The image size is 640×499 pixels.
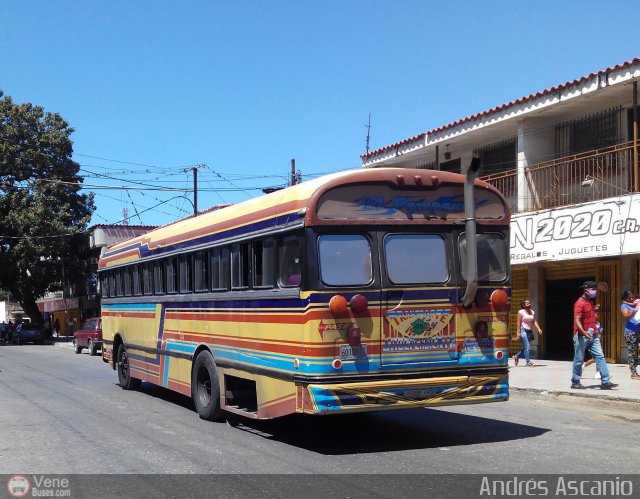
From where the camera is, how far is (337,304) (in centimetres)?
719

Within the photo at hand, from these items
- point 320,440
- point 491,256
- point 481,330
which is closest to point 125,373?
point 320,440

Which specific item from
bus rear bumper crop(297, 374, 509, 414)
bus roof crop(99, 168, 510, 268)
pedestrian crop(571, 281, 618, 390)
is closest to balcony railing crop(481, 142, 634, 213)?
pedestrian crop(571, 281, 618, 390)

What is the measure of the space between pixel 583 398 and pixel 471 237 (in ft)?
17.2

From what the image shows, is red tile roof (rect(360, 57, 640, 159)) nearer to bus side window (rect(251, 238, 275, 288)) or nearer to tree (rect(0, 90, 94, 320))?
bus side window (rect(251, 238, 275, 288))

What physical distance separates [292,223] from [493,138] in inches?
578

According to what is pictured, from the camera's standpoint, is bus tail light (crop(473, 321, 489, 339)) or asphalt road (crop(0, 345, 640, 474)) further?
bus tail light (crop(473, 321, 489, 339))

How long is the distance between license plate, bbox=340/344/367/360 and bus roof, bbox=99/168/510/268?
1292mm

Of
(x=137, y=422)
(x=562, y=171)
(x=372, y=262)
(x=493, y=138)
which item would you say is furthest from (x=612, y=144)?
(x=137, y=422)

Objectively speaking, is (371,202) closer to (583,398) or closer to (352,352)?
(352,352)

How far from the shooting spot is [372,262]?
7527mm

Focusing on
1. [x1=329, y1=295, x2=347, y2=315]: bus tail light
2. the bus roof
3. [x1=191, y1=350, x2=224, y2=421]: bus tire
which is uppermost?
the bus roof

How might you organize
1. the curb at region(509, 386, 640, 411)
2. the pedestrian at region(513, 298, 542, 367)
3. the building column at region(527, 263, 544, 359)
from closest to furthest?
the curb at region(509, 386, 640, 411) → the pedestrian at region(513, 298, 542, 367) → the building column at region(527, 263, 544, 359)

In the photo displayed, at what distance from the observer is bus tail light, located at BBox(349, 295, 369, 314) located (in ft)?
23.9

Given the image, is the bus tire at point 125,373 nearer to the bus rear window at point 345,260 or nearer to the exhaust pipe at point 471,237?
the bus rear window at point 345,260
